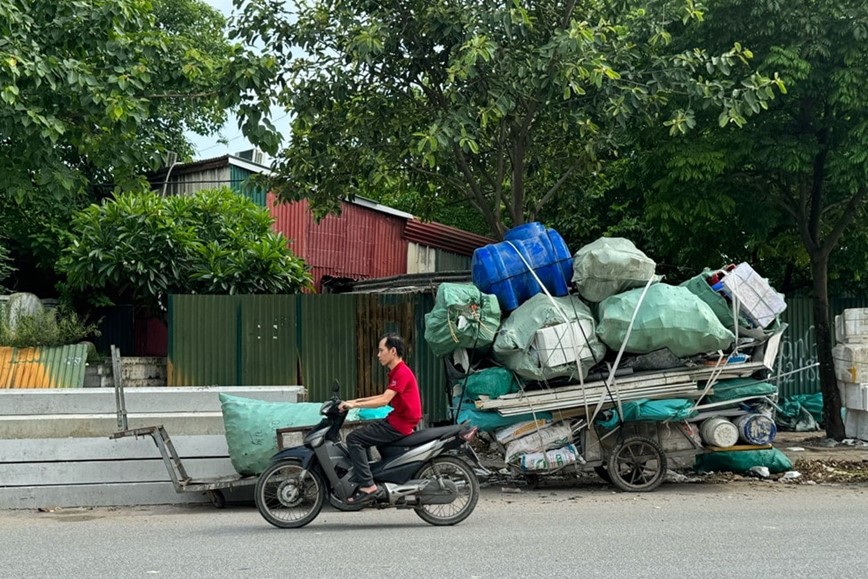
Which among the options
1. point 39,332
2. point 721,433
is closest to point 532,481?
point 721,433

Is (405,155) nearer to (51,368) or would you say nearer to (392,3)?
(392,3)

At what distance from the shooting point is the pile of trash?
1025cm

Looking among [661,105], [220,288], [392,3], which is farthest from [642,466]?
[220,288]

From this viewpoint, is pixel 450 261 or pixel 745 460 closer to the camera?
pixel 745 460

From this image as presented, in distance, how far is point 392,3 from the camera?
12281 mm

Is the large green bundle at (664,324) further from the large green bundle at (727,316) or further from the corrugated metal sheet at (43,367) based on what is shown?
the corrugated metal sheet at (43,367)

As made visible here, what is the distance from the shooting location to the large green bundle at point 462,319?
402 inches

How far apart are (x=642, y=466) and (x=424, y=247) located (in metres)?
12.9

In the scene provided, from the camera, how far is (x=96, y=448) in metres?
9.95

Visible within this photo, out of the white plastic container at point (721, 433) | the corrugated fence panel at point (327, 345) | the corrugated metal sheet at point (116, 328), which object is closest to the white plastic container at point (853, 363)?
the white plastic container at point (721, 433)

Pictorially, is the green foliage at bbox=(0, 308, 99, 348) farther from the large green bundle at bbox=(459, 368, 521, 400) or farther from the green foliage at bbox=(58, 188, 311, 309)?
the large green bundle at bbox=(459, 368, 521, 400)

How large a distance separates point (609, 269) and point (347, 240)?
39.8ft

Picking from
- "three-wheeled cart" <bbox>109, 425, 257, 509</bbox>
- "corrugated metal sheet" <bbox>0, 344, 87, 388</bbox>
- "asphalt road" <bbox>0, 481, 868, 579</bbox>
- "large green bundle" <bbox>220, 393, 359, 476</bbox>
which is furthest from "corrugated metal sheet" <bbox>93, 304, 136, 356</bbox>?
"large green bundle" <bbox>220, 393, 359, 476</bbox>

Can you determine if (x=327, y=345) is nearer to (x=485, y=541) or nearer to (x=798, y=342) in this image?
(x=485, y=541)
